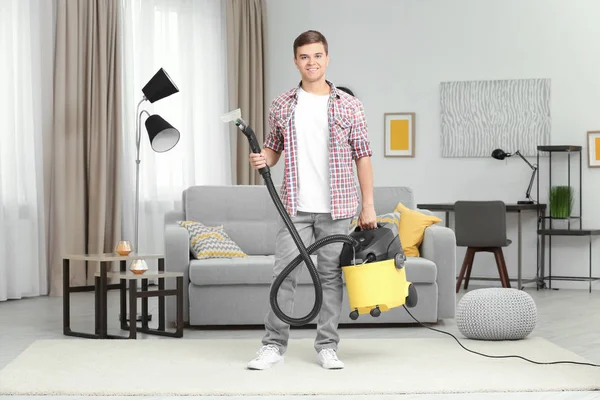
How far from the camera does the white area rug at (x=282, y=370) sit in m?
2.97

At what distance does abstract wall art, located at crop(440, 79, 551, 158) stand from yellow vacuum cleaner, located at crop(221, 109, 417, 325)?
3986mm

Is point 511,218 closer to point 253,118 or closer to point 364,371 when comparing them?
point 253,118

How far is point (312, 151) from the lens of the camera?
3.30 m

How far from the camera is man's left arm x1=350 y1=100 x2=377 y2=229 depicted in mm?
3307

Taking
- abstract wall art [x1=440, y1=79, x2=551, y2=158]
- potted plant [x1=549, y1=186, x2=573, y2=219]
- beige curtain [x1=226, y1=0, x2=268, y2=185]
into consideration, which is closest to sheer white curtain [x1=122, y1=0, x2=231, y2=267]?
beige curtain [x1=226, y1=0, x2=268, y2=185]

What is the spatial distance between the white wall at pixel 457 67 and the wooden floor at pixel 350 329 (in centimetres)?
131

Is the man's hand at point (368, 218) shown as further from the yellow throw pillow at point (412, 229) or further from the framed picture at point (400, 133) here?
the framed picture at point (400, 133)

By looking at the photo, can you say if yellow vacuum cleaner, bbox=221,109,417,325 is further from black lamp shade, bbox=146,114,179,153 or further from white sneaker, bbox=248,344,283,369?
black lamp shade, bbox=146,114,179,153

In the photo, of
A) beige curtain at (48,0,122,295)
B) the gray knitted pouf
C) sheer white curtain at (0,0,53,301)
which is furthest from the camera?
beige curtain at (48,0,122,295)

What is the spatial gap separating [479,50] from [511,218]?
1.40 m

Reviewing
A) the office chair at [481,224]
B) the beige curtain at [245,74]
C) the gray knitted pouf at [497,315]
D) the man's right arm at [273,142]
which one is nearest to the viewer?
the man's right arm at [273,142]

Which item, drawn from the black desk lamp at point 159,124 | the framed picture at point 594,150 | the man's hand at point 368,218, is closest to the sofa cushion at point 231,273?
the black desk lamp at point 159,124

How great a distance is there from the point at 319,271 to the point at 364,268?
287 millimetres

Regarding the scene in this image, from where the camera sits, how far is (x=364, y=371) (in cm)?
327
